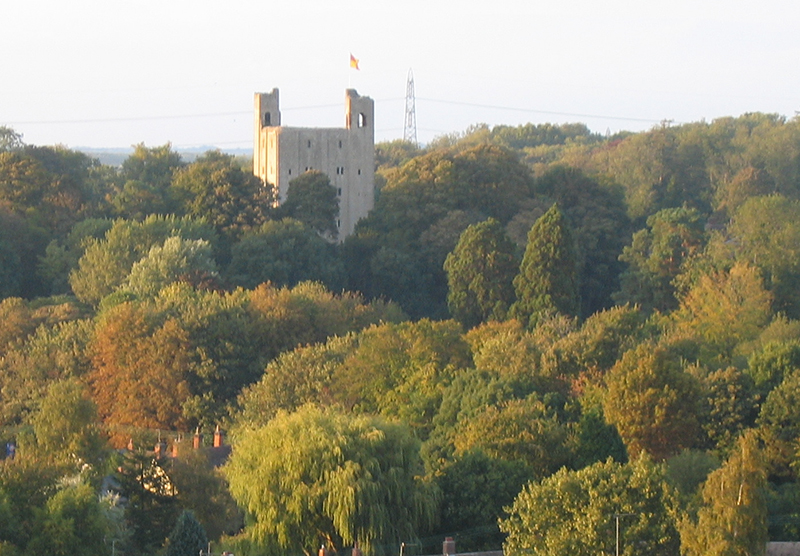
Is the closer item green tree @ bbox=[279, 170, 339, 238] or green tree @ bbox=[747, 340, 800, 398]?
green tree @ bbox=[747, 340, 800, 398]

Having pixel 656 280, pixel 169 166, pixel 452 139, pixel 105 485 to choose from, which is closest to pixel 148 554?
pixel 105 485

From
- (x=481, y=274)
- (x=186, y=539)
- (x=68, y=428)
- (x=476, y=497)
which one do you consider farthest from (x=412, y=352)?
(x=186, y=539)

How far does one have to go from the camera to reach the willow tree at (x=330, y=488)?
2873cm

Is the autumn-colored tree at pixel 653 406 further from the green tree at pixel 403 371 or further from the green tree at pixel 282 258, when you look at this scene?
the green tree at pixel 282 258

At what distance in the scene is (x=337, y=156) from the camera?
63438 millimetres

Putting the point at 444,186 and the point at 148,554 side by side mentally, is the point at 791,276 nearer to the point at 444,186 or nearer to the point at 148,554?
the point at 444,186

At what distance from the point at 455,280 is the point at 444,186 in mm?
8167

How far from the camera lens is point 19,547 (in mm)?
25750

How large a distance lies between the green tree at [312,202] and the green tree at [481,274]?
7.83 meters

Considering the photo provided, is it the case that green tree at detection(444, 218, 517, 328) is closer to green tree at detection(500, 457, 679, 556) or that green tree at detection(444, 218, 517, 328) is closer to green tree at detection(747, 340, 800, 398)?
green tree at detection(747, 340, 800, 398)

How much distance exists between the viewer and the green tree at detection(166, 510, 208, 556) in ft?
85.9

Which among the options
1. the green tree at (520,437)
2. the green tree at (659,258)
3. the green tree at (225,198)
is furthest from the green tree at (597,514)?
the green tree at (225,198)

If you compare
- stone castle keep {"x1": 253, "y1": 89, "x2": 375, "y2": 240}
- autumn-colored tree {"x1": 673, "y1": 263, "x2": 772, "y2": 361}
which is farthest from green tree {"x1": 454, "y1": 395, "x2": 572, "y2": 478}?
stone castle keep {"x1": 253, "y1": 89, "x2": 375, "y2": 240}

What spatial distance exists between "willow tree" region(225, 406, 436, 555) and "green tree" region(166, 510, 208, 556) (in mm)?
2526
